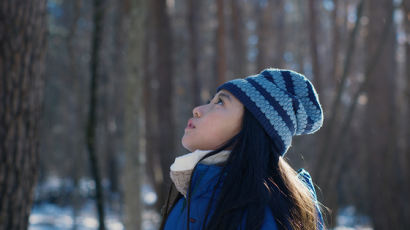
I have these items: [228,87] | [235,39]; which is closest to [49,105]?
[235,39]

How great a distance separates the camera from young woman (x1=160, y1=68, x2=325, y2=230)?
1.55m

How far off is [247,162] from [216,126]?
0.70 ft

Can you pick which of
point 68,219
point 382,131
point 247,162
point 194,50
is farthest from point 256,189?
point 68,219

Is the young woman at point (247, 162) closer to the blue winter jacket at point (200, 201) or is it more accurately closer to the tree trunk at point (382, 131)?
the blue winter jacket at point (200, 201)

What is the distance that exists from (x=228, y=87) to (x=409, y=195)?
8375mm

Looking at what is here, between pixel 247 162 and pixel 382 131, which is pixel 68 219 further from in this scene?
pixel 247 162

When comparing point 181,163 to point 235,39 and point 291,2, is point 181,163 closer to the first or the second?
point 235,39

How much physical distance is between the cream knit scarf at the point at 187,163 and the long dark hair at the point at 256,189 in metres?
0.02

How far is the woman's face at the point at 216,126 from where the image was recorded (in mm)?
1763

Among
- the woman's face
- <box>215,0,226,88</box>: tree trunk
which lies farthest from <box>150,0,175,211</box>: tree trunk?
the woman's face

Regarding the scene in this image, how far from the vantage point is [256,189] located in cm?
156

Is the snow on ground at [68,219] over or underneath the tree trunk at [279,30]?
underneath

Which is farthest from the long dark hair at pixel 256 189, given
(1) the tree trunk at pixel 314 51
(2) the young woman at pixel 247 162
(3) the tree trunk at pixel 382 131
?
(1) the tree trunk at pixel 314 51

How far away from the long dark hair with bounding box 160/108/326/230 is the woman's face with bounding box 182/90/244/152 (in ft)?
0.12
